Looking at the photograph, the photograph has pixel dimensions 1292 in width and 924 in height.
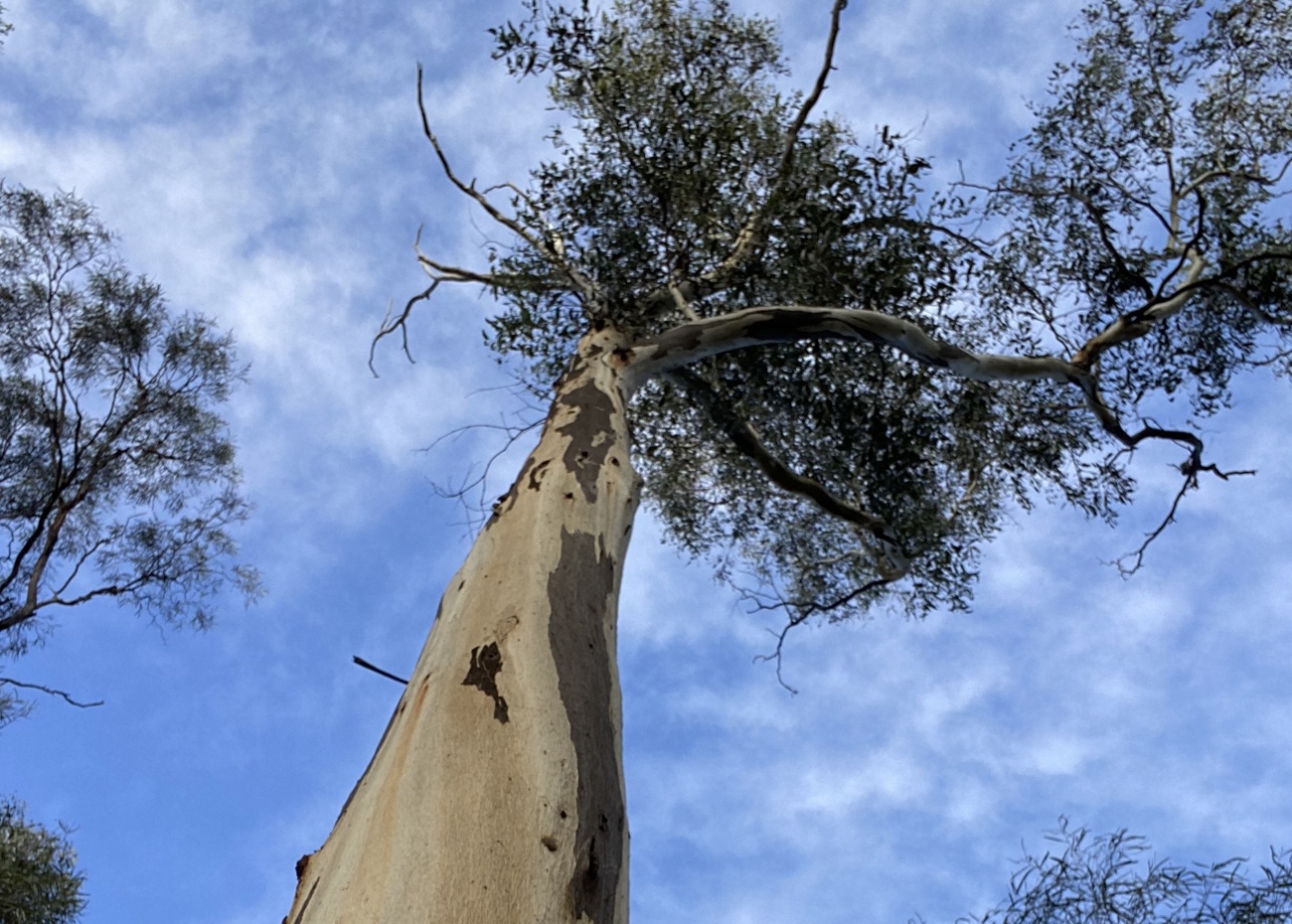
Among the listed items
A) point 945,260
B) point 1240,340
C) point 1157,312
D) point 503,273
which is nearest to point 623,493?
point 503,273

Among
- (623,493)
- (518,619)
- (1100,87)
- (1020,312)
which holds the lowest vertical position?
(518,619)

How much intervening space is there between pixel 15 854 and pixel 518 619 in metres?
6.68

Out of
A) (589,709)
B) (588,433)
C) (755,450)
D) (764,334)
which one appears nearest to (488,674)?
(589,709)

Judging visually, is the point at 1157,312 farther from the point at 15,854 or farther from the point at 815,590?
the point at 15,854

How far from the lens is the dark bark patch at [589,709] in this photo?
82.6 inches

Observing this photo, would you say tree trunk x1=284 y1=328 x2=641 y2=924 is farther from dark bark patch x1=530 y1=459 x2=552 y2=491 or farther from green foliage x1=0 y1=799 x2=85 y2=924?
green foliage x1=0 y1=799 x2=85 y2=924

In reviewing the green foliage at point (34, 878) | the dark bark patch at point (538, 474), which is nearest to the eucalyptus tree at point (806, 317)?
the dark bark patch at point (538, 474)

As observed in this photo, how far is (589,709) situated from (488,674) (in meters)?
0.25

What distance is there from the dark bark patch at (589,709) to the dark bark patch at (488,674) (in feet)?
0.48

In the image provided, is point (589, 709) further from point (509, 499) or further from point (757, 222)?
point (757, 222)

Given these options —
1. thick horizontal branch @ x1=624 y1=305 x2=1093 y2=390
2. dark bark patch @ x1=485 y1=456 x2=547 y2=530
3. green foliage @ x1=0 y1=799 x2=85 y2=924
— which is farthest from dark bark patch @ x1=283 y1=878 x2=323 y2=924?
green foliage @ x1=0 y1=799 x2=85 y2=924

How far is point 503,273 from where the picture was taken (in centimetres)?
653

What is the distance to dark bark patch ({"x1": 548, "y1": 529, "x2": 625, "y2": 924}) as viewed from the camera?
210cm

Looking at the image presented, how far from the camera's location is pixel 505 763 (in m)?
2.19
